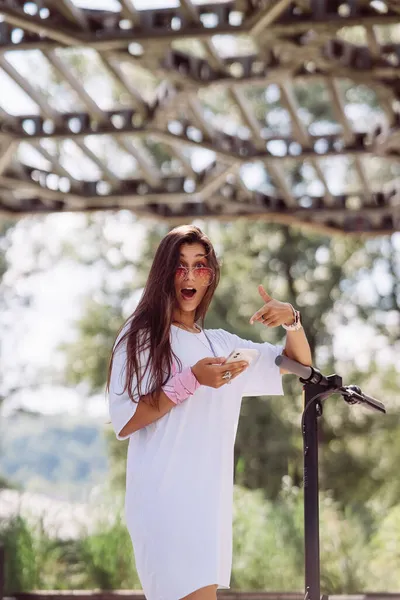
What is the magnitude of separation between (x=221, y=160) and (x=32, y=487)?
275 inches

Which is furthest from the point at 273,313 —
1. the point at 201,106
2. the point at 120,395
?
the point at 201,106

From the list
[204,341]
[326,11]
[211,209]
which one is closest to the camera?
[204,341]

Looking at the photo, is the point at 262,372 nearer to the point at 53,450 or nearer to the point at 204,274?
the point at 204,274

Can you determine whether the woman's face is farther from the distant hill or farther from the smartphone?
the distant hill

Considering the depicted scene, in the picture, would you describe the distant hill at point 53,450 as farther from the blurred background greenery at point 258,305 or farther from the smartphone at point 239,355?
the smartphone at point 239,355

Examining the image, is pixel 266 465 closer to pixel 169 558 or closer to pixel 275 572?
pixel 275 572

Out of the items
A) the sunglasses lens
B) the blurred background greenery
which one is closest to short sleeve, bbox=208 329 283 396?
the sunglasses lens

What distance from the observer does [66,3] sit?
497 centimetres

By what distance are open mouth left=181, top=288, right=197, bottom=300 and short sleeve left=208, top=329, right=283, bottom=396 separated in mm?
168

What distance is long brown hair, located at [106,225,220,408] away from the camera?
2.36 m

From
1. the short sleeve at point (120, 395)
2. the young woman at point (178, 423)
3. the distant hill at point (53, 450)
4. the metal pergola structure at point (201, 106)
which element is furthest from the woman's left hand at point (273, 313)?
the distant hill at point (53, 450)

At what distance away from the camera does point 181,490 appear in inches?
90.7

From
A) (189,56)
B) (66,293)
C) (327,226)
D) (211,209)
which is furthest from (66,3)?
(66,293)

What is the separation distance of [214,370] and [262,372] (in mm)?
382
